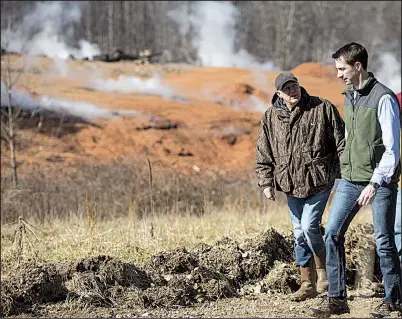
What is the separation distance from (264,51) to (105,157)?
2488cm

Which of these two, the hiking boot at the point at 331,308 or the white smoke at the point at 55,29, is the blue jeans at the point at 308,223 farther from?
the white smoke at the point at 55,29

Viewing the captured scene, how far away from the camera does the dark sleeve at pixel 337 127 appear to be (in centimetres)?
457

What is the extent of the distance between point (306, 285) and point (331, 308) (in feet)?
1.65

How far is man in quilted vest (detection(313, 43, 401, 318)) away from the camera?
430cm

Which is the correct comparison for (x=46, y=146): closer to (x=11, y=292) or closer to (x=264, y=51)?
(x=11, y=292)

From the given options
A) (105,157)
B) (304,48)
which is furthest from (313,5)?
(105,157)

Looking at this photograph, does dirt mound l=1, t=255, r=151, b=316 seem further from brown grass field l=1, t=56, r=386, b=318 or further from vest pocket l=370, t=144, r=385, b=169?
vest pocket l=370, t=144, r=385, b=169

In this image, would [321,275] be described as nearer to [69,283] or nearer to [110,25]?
[69,283]

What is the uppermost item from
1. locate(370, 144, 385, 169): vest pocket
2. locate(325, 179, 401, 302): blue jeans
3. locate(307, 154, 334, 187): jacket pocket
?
locate(370, 144, 385, 169): vest pocket

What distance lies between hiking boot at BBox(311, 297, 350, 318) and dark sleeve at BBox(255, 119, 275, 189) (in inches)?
35.8

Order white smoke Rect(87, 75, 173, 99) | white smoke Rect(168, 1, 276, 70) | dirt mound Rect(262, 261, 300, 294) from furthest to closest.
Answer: white smoke Rect(168, 1, 276, 70), white smoke Rect(87, 75, 173, 99), dirt mound Rect(262, 261, 300, 294)

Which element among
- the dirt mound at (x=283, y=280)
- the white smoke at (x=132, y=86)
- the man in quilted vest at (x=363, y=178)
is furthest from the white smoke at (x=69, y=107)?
the man in quilted vest at (x=363, y=178)

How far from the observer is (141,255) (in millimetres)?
5883

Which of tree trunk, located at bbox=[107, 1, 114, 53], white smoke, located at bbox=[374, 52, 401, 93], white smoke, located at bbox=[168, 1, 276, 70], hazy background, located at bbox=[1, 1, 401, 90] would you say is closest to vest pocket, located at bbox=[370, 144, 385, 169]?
white smoke, located at bbox=[374, 52, 401, 93]
